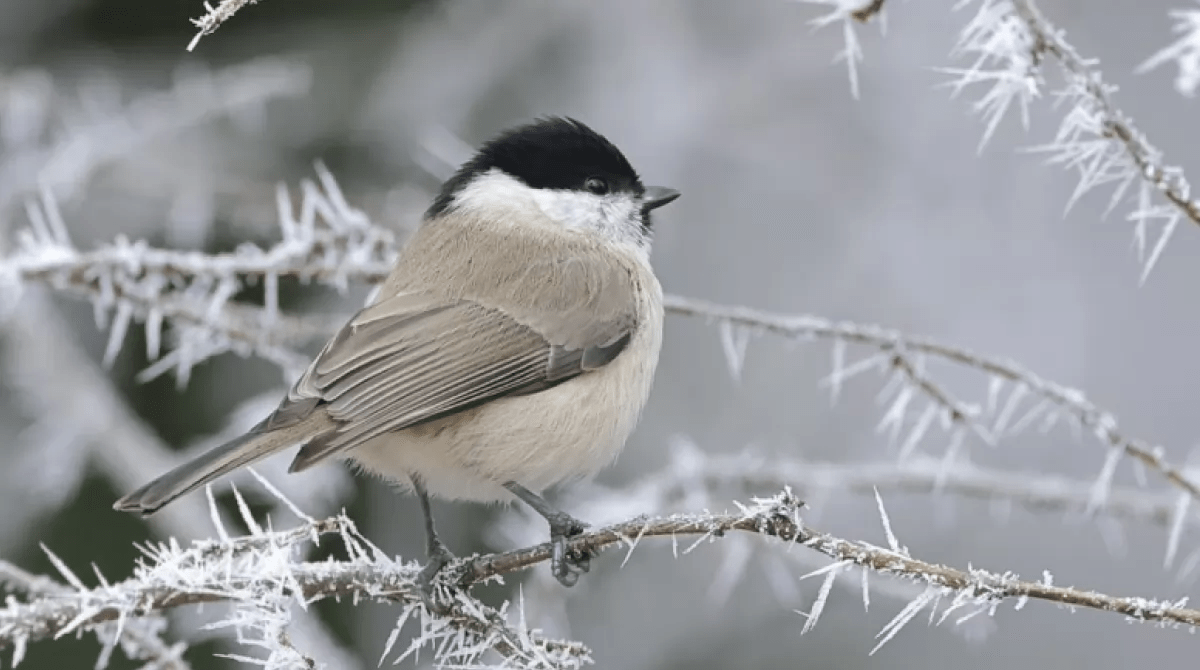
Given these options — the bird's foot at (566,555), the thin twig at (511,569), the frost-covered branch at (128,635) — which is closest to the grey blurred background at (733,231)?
the bird's foot at (566,555)

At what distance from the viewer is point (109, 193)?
13.3ft

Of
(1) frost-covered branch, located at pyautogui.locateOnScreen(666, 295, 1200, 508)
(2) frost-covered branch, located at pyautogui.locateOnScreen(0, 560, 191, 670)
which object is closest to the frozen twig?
(1) frost-covered branch, located at pyautogui.locateOnScreen(666, 295, 1200, 508)

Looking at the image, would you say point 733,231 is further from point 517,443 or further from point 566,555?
point 566,555

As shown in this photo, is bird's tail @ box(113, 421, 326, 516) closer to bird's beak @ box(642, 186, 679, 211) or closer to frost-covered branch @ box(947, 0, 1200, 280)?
bird's beak @ box(642, 186, 679, 211)

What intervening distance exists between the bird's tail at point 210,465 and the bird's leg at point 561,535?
0.43 m

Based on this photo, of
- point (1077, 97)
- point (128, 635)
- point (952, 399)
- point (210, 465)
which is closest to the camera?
point (1077, 97)

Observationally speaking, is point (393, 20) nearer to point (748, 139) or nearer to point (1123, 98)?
point (748, 139)

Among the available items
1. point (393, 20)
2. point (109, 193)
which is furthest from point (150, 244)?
point (393, 20)

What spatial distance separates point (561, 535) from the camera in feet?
7.36

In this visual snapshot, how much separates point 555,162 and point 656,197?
26 cm

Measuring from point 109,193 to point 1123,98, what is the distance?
3.27 m

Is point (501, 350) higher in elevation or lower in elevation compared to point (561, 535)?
higher

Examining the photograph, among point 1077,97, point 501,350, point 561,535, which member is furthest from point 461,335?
point 1077,97

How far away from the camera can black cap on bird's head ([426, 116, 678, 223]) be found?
3010 mm
